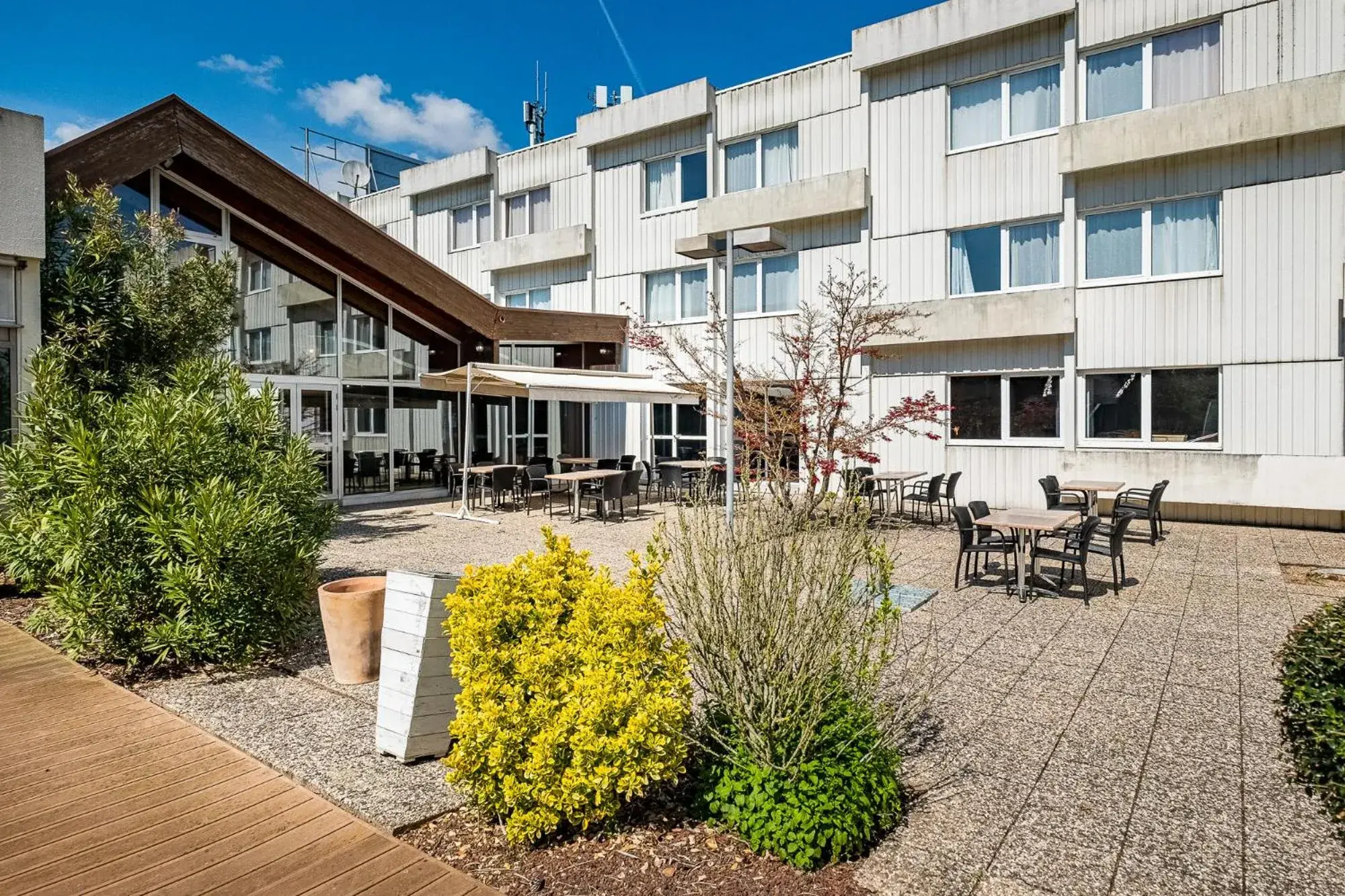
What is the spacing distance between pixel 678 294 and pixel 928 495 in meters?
8.87

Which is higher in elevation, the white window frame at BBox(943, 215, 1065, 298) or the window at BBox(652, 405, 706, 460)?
the white window frame at BBox(943, 215, 1065, 298)

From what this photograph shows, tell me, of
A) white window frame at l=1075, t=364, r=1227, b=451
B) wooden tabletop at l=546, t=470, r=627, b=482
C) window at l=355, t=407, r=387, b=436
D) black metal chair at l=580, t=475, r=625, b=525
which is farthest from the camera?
window at l=355, t=407, r=387, b=436

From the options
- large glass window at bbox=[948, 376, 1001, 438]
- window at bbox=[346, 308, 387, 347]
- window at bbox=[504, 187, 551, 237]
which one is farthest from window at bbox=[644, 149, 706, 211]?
large glass window at bbox=[948, 376, 1001, 438]

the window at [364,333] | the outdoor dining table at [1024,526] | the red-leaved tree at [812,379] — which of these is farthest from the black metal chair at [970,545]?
the window at [364,333]

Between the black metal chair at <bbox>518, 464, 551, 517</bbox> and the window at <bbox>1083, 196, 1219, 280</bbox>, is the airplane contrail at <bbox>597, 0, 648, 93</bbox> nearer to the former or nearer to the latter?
the black metal chair at <bbox>518, 464, 551, 517</bbox>

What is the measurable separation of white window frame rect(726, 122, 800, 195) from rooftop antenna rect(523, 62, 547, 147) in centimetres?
1012

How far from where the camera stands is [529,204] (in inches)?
869

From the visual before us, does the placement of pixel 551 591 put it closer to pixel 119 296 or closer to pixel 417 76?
pixel 119 296

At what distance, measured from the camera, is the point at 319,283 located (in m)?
15.0

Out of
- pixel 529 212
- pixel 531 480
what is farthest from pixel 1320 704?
pixel 529 212

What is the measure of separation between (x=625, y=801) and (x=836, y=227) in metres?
15.1

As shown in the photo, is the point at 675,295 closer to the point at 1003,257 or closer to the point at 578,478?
the point at 578,478

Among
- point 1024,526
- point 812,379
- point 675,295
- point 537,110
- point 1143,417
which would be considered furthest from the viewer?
point 537,110

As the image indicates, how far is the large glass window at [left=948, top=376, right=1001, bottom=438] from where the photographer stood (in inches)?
586
